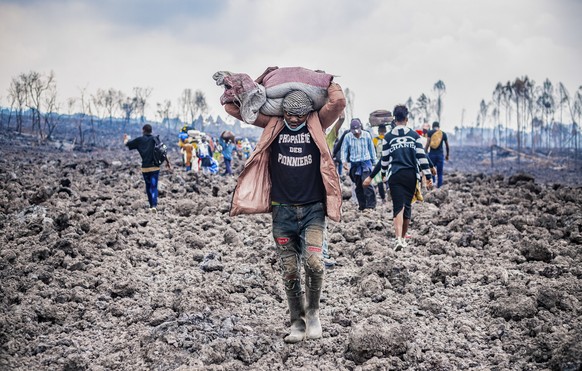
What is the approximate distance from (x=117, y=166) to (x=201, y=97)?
217ft

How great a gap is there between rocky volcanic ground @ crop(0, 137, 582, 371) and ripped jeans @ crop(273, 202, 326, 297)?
1.72 ft

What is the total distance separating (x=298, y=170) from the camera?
3.67m

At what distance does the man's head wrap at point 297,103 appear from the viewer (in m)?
3.58

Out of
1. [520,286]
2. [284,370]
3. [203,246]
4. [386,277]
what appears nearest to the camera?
[284,370]

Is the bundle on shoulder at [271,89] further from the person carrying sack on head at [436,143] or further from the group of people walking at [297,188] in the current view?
the person carrying sack on head at [436,143]

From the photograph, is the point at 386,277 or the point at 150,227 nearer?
the point at 386,277

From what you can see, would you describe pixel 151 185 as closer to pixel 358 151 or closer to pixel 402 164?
pixel 358 151

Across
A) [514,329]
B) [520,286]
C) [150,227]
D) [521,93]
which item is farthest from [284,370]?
[521,93]

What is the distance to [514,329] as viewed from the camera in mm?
3932

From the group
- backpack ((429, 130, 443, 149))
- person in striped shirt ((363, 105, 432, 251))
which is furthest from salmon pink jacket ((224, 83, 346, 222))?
backpack ((429, 130, 443, 149))

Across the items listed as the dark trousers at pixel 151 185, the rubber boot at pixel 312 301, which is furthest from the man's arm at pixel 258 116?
the dark trousers at pixel 151 185

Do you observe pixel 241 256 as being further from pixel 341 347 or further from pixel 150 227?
pixel 341 347

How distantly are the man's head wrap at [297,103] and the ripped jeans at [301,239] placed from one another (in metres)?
0.73

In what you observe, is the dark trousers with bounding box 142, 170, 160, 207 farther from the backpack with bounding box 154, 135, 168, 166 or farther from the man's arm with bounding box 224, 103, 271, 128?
the man's arm with bounding box 224, 103, 271, 128
